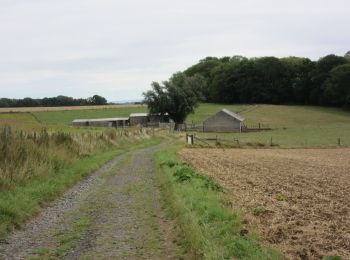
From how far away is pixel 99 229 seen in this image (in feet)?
35.0

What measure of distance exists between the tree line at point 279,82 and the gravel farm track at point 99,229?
115m

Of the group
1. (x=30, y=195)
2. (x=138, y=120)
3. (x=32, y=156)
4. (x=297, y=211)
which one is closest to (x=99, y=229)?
(x=30, y=195)

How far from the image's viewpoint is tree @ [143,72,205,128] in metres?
97.6

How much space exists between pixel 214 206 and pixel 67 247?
12.1 feet

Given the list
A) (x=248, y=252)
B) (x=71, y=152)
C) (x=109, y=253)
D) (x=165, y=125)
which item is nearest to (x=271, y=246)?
(x=248, y=252)

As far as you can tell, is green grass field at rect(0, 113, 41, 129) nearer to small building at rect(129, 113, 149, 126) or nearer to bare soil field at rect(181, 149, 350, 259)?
small building at rect(129, 113, 149, 126)

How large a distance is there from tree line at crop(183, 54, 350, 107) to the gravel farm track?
11508cm

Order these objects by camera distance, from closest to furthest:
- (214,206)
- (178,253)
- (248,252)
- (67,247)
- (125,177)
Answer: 1. (248,252)
2. (178,253)
3. (67,247)
4. (214,206)
5. (125,177)

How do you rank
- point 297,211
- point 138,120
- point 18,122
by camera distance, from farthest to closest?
point 138,120, point 18,122, point 297,211

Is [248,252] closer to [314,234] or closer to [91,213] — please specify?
[314,234]

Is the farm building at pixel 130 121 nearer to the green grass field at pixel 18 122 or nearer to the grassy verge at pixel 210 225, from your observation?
the green grass field at pixel 18 122

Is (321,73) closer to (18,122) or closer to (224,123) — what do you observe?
(224,123)

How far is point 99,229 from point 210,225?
8.84 feet

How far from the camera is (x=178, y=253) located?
8.55 meters
